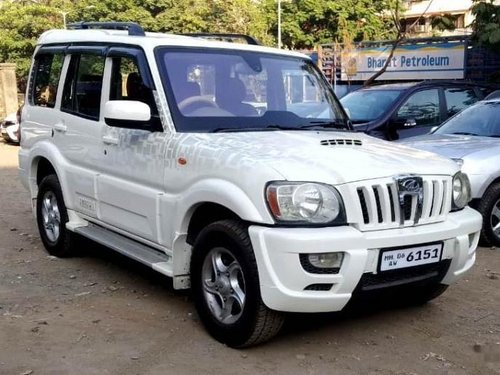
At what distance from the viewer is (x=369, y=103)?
378 inches

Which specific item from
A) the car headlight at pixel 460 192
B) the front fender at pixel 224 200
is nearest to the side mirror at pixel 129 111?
the front fender at pixel 224 200

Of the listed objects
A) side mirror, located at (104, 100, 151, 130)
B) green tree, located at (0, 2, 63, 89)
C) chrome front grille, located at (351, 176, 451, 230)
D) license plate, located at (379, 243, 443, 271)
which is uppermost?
green tree, located at (0, 2, 63, 89)

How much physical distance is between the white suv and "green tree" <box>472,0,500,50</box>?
8791 millimetres

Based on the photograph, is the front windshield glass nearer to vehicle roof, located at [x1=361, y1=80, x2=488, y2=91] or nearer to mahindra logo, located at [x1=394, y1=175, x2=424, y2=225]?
mahindra logo, located at [x1=394, y1=175, x2=424, y2=225]

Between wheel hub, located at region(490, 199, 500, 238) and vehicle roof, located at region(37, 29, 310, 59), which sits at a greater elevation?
vehicle roof, located at region(37, 29, 310, 59)

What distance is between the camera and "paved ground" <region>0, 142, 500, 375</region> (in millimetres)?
3807

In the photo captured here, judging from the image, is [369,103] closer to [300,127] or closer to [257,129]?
[300,127]

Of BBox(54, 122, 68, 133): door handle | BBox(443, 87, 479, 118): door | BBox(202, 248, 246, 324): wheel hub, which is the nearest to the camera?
BBox(202, 248, 246, 324): wheel hub

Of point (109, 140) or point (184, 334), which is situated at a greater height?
point (109, 140)

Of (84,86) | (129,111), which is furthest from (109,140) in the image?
(84,86)

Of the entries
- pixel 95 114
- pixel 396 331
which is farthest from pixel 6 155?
pixel 396 331

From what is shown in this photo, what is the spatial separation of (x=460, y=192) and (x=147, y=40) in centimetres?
246

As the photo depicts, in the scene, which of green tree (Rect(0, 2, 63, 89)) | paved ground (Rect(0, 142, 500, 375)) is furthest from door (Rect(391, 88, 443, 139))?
green tree (Rect(0, 2, 63, 89))

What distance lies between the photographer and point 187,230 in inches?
169
